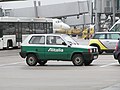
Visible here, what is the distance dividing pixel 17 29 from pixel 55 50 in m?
22.3

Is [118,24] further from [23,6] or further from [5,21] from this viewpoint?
[23,6]

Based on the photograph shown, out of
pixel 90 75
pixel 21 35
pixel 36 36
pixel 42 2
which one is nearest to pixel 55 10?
pixel 42 2

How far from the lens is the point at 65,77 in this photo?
59.9 ft

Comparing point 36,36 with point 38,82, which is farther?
point 36,36

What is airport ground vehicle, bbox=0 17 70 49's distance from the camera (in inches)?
1743

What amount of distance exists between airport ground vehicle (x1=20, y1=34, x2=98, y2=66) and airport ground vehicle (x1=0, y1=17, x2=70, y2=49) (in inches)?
765

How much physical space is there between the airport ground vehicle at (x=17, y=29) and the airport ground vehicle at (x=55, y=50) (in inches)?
765

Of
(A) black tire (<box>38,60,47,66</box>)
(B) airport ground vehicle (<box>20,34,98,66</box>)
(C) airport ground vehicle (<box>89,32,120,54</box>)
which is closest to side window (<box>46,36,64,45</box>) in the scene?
(B) airport ground vehicle (<box>20,34,98,66</box>)

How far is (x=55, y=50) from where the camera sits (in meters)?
23.9

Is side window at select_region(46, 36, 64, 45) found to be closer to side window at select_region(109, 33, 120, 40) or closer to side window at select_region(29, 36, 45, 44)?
side window at select_region(29, 36, 45, 44)

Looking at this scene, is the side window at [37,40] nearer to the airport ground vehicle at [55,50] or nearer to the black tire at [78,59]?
the airport ground vehicle at [55,50]

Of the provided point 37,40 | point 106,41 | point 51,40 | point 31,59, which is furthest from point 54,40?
point 106,41

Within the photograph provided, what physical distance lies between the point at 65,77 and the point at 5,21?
2739 centimetres

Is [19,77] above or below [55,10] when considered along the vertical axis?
below
